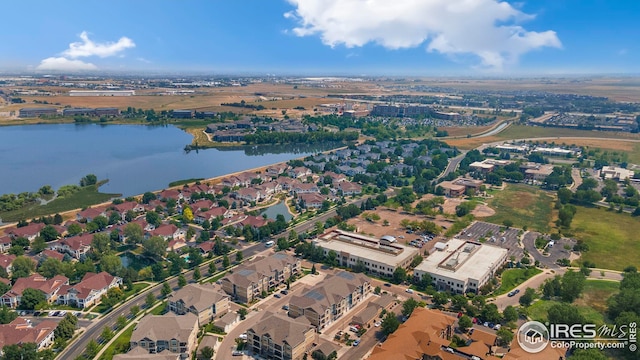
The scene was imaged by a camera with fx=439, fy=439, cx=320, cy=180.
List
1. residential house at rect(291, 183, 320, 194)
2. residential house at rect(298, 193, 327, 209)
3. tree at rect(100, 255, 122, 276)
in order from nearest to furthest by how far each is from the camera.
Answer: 1. tree at rect(100, 255, 122, 276)
2. residential house at rect(298, 193, 327, 209)
3. residential house at rect(291, 183, 320, 194)

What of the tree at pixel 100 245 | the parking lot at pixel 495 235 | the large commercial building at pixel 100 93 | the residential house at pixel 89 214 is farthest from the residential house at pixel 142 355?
the large commercial building at pixel 100 93

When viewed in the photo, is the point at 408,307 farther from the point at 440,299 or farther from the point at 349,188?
the point at 349,188

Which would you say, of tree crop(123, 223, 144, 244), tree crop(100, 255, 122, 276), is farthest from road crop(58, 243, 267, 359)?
tree crop(123, 223, 144, 244)

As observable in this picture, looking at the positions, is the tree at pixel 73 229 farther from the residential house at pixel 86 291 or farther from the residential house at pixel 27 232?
the residential house at pixel 86 291

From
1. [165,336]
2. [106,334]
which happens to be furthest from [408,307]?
[106,334]

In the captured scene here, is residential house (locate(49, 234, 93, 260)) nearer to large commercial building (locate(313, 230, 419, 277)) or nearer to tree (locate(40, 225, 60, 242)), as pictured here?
tree (locate(40, 225, 60, 242))
